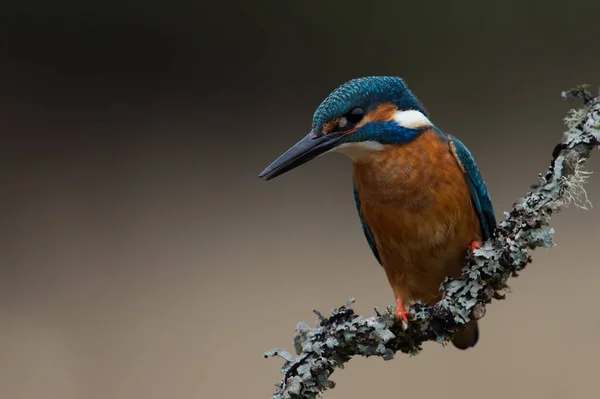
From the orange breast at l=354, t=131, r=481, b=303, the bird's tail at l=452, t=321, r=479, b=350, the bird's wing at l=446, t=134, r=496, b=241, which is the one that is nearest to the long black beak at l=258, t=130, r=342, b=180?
the orange breast at l=354, t=131, r=481, b=303

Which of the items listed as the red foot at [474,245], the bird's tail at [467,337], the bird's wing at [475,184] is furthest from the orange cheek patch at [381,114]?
the bird's tail at [467,337]

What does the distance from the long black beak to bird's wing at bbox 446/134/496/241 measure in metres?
0.23

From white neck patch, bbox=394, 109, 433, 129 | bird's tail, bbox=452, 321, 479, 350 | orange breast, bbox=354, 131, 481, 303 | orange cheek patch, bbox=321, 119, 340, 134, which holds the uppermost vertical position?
white neck patch, bbox=394, 109, 433, 129

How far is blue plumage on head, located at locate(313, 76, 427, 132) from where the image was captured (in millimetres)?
1064

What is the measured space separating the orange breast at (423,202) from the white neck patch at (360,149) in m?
0.01

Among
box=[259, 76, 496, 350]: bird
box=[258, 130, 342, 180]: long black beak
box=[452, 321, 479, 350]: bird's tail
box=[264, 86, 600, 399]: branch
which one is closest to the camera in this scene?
box=[264, 86, 600, 399]: branch

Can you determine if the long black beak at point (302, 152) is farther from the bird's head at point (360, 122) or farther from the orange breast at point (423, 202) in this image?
the orange breast at point (423, 202)

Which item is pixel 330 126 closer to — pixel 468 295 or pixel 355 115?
pixel 355 115

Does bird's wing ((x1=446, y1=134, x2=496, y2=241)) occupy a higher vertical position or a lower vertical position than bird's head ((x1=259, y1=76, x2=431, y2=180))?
lower

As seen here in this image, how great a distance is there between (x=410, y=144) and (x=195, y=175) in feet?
3.49

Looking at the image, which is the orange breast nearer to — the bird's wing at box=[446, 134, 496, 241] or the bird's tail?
the bird's wing at box=[446, 134, 496, 241]

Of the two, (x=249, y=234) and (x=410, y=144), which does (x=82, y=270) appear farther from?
(x=410, y=144)

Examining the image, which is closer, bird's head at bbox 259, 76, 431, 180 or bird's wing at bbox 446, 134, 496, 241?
bird's head at bbox 259, 76, 431, 180

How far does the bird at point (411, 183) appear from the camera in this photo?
1.12 m
